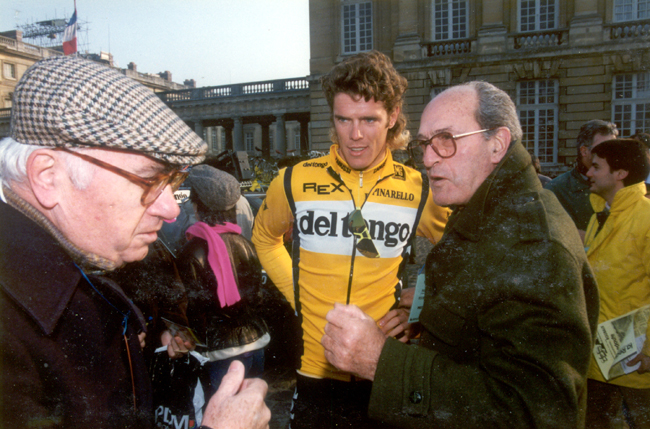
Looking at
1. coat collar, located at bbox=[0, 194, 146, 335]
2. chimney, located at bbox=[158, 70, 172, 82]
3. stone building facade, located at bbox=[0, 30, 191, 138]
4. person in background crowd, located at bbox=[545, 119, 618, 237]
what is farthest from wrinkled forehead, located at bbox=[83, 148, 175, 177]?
person in background crowd, located at bbox=[545, 119, 618, 237]

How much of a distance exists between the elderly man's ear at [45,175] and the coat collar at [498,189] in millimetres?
1206

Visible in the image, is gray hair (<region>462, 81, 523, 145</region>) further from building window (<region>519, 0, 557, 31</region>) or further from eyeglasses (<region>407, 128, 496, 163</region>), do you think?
building window (<region>519, 0, 557, 31</region>)

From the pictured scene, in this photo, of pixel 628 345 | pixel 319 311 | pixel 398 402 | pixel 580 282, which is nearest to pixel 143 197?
pixel 398 402

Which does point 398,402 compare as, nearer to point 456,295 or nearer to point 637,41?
point 456,295

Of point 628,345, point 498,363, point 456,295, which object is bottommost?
point 628,345

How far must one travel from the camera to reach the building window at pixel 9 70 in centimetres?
147

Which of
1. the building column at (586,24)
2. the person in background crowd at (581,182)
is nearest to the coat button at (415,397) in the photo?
the person in background crowd at (581,182)

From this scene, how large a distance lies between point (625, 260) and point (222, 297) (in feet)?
7.90

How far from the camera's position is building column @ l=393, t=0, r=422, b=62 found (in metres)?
15.4

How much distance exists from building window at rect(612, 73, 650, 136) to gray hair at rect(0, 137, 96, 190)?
675 inches

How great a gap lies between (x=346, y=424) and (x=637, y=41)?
1662 cm

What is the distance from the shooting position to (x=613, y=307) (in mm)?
2301

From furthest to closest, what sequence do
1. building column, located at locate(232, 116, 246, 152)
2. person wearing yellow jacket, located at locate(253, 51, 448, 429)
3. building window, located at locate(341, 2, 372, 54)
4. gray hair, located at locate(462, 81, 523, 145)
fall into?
building column, located at locate(232, 116, 246, 152), building window, located at locate(341, 2, 372, 54), person wearing yellow jacket, located at locate(253, 51, 448, 429), gray hair, located at locate(462, 81, 523, 145)

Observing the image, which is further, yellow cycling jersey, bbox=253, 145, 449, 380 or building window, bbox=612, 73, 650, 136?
building window, bbox=612, 73, 650, 136
